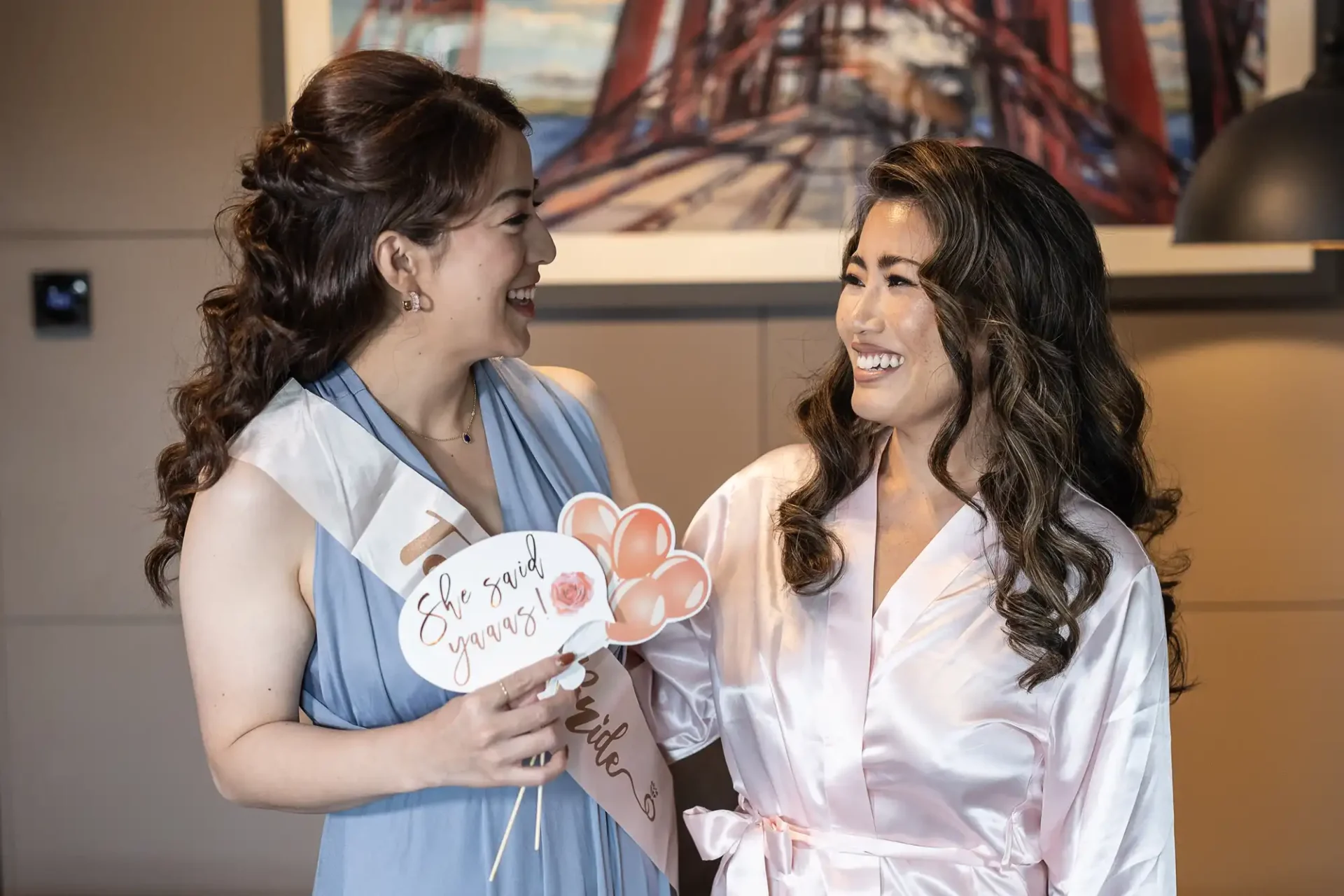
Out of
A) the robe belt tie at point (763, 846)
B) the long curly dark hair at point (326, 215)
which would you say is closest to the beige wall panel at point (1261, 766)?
the robe belt tie at point (763, 846)

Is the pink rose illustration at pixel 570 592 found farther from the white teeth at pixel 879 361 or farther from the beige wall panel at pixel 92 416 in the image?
the beige wall panel at pixel 92 416

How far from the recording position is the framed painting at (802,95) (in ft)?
8.07

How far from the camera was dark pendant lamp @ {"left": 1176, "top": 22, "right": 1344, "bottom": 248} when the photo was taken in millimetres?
1918

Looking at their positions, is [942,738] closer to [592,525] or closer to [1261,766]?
[592,525]

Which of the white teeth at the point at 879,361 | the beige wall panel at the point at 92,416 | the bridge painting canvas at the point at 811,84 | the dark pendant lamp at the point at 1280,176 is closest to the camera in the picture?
the white teeth at the point at 879,361

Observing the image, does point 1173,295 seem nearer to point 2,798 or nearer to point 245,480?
point 245,480

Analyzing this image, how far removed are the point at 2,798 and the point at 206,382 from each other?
174 cm

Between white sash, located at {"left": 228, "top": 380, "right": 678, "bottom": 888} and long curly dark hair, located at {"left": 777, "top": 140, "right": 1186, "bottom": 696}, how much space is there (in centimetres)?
29

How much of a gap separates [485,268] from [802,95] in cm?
128

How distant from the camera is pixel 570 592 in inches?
48.2

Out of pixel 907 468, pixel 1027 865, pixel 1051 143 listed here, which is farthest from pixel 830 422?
pixel 1051 143

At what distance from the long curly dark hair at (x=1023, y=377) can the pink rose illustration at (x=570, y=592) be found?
→ 0.34m

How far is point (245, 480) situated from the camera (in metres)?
1.31

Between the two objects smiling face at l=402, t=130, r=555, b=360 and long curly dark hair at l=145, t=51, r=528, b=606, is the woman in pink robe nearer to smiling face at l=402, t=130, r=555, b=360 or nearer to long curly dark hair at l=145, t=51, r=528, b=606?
smiling face at l=402, t=130, r=555, b=360
